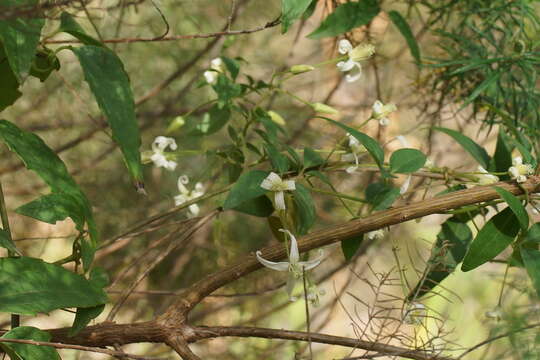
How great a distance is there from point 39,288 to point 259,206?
0.19 meters

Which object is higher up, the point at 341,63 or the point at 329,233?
the point at 341,63

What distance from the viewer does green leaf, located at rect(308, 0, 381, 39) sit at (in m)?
0.65

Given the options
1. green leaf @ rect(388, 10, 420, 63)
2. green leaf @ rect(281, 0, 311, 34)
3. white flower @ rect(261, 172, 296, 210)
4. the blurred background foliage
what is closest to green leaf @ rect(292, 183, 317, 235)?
white flower @ rect(261, 172, 296, 210)

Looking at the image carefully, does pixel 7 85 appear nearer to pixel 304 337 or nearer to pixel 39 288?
pixel 39 288

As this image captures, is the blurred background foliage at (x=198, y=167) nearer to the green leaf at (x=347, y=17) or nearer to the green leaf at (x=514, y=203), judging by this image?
the green leaf at (x=347, y=17)

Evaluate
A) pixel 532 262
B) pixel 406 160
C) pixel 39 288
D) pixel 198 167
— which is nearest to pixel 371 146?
pixel 406 160

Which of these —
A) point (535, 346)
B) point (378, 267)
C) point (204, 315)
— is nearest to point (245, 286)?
point (204, 315)

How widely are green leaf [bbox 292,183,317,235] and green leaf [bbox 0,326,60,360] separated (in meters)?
0.20

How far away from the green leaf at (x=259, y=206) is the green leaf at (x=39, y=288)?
0.47 ft

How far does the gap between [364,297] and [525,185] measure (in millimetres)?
817

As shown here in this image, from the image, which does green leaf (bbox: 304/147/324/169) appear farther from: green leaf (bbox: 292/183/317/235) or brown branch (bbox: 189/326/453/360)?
brown branch (bbox: 189/326/453/360)

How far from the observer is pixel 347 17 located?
26.3 inches

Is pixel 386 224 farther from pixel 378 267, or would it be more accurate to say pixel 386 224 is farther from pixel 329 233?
pixel 378 267

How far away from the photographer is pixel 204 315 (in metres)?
1.05
